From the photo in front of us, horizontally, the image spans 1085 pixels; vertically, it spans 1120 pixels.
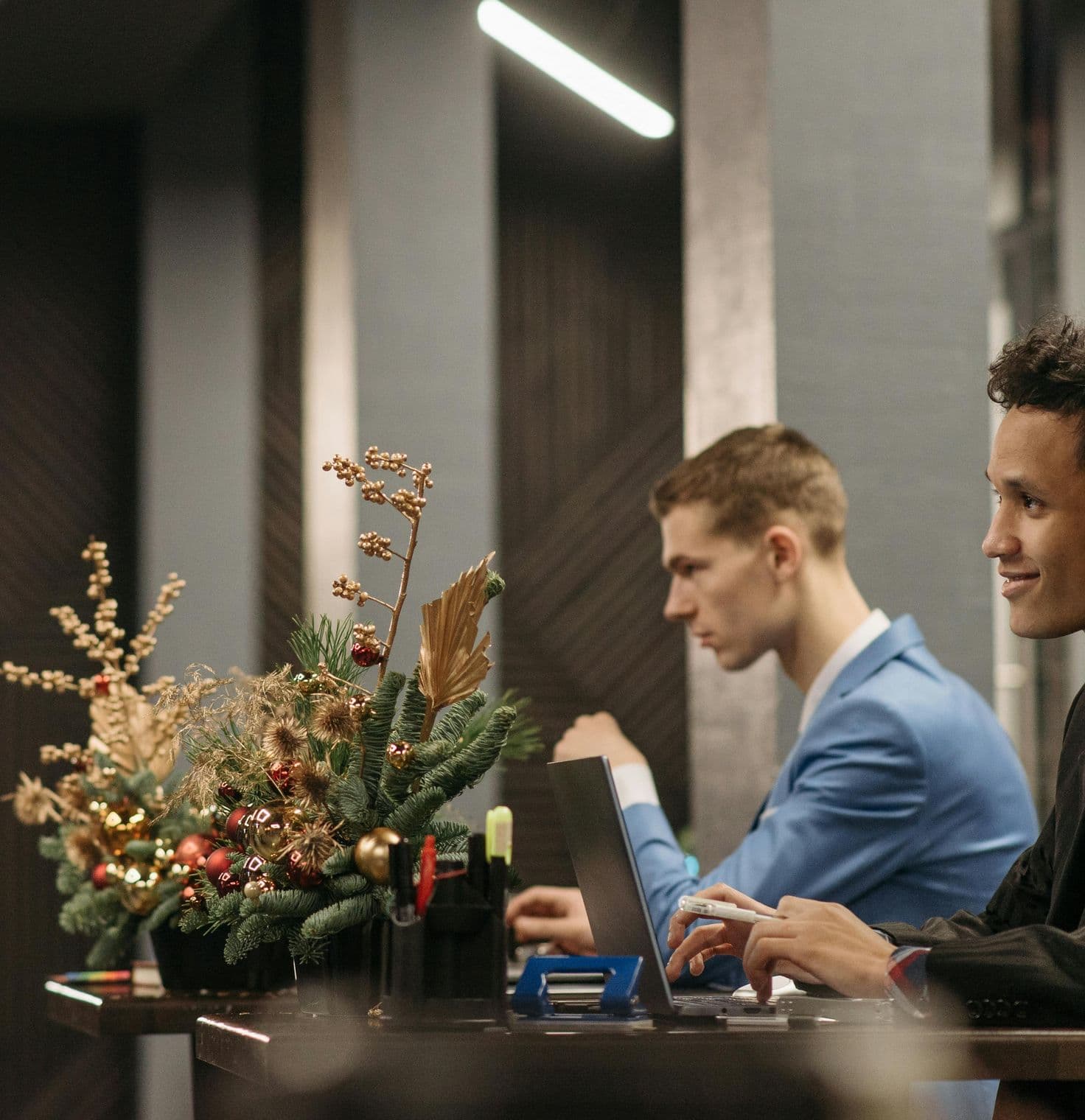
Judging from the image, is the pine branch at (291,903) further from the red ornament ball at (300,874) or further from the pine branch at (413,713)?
the pine branch at (413,713)

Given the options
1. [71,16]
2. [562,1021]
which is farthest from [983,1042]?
[71,16]

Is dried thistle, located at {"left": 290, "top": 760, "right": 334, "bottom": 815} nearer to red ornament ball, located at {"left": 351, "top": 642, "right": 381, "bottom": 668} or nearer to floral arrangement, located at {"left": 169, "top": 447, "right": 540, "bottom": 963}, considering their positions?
floral arrangement, located at {"left": 169, "top": 447, "right": 540, "bottom": 963}

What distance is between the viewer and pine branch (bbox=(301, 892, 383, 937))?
Result: 1.57m

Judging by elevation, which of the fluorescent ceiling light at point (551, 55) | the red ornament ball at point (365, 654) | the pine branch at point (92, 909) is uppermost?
the fluorescent ceiling light at point (551, 55)

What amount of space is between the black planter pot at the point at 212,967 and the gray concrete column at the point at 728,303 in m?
1.29

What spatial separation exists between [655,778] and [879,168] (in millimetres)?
4557

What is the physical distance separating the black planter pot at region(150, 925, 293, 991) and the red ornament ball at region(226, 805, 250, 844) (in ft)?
1.77

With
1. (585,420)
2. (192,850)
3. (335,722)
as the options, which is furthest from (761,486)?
(585,420)

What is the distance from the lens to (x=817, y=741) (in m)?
2.47

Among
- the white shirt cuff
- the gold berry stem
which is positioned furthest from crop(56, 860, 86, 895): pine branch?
the gold berry stem

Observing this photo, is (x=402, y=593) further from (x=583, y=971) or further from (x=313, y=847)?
(x=583, y=971)

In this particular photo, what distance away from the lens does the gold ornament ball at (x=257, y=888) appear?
1631mm

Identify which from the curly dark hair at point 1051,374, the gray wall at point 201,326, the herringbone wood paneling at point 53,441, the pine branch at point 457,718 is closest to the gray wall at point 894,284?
the curly dark hair at point 1051,374

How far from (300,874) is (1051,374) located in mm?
933
